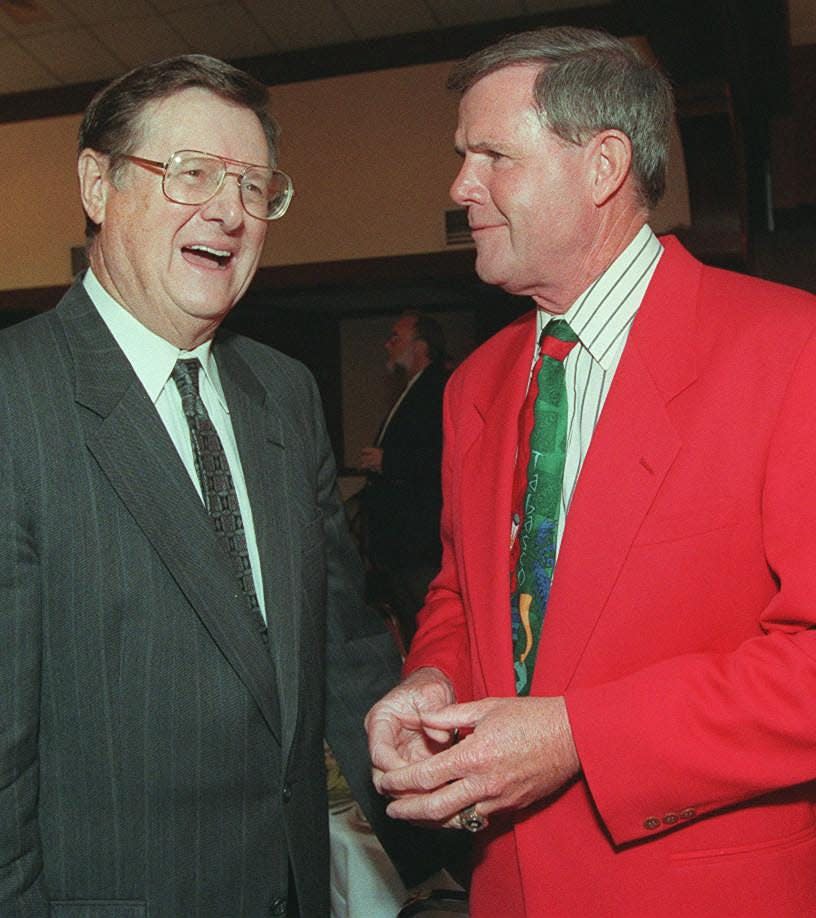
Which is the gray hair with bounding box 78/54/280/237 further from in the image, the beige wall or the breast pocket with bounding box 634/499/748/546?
the beige wall

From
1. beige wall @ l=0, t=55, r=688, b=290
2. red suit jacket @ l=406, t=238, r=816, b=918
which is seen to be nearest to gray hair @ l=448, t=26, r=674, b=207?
red suit jacket @ l=406, t=238, r=816, b=918

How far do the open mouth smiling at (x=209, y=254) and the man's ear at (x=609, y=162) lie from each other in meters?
0.59

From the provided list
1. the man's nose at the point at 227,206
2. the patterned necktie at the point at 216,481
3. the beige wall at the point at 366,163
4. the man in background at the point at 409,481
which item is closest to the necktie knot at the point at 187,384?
the patterned necktie at the point at 216,481

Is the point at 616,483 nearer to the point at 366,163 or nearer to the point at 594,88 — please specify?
the point at 594,88

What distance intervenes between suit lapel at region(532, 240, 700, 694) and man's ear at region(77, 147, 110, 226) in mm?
846

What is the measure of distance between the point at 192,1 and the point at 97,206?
185 inches

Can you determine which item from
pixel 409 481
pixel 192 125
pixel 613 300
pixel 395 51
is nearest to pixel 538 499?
pixel 613 300

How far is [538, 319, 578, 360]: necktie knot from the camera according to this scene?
153cm

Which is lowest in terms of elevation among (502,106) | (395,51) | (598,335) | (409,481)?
(598,335)

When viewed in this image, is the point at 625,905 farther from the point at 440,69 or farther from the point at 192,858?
the point at 440,69

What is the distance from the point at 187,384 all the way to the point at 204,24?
5.06 meters

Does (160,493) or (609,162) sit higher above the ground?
(609,162)

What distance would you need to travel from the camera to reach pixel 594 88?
1.52 meters

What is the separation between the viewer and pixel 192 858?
141 centimetres
